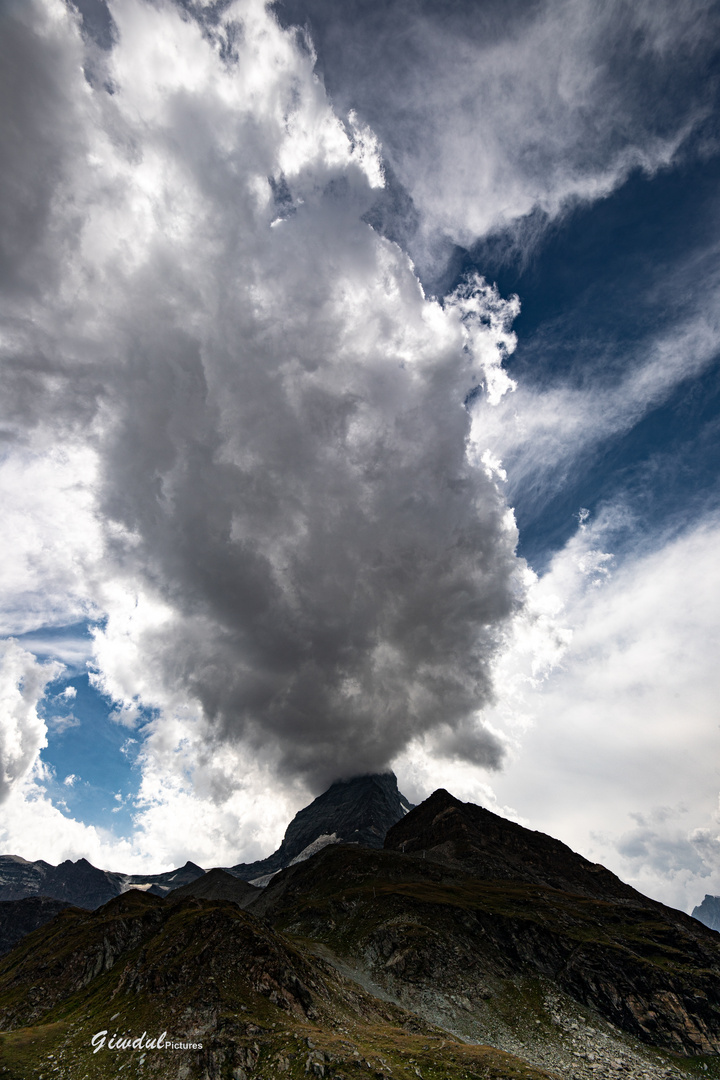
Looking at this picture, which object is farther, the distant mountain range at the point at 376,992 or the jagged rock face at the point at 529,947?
the jagged rock face at the point at 529,947

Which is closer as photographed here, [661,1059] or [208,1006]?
[208,1006]

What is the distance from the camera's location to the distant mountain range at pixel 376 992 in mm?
51031

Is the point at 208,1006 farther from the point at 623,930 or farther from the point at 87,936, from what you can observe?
the point at 623,930

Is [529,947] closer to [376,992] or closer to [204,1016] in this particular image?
[376,992]

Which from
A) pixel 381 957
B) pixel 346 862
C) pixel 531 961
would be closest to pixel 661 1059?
pixel 531 961

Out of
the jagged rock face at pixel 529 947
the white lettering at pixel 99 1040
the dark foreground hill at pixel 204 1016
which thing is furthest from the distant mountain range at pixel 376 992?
the white lettering at pixel 99 1040

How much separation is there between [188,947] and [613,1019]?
3037 inches

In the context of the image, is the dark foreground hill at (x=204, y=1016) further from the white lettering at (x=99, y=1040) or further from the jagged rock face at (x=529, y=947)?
the jagged rock face at (x=529, y=947)

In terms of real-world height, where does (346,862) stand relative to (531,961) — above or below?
above

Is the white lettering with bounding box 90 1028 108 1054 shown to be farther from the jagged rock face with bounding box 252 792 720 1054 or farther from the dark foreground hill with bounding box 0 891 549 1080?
the jagged rock face with bounding box 252 792 720 1054

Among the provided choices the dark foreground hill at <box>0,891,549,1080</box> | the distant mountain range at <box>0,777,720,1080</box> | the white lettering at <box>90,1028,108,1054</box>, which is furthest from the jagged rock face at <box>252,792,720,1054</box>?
the white lettering at <box>90,1028,108,1054</box>

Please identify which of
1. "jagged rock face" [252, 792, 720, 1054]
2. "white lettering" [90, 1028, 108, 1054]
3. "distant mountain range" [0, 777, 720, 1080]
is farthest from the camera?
"jagged rock face" [252, 792, 720, 1054]

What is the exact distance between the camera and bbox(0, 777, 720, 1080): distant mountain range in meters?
51.0

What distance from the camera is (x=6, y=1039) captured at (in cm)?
5388
